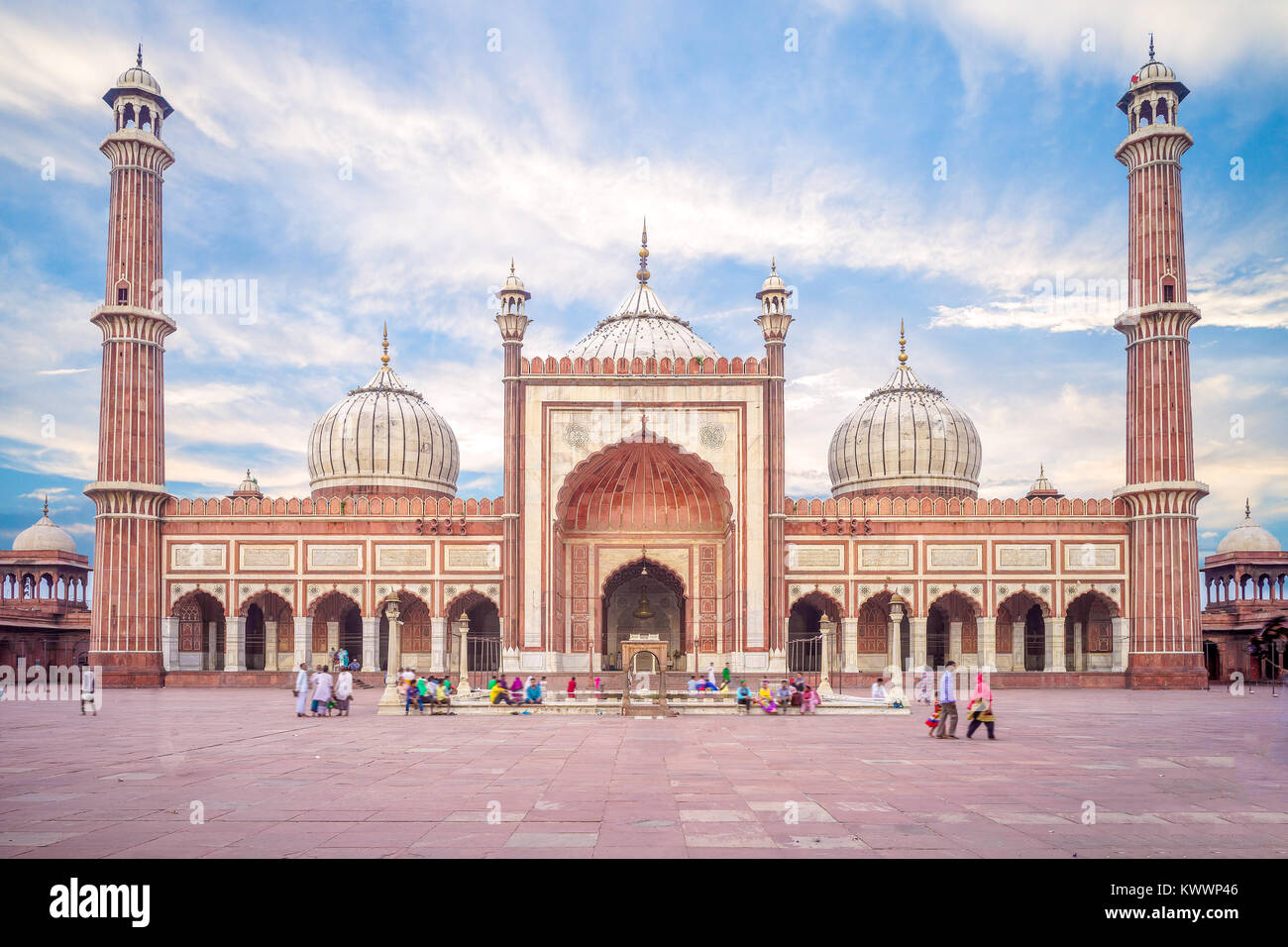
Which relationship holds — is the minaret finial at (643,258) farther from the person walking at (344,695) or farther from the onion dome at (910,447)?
the person walking at (344,695)

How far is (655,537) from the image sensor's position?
33500mm

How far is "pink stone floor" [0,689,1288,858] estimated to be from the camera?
20.5 ft

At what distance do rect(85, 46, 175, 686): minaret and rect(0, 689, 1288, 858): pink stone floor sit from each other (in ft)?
52.6

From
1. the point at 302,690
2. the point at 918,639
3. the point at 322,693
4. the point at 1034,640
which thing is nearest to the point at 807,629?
the point at 918,639

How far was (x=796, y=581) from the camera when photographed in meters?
31.9

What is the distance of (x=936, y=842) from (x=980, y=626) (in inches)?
1057

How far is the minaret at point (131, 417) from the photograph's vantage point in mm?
30688

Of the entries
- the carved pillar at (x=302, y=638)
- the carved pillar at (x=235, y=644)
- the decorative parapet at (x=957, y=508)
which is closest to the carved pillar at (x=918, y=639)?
the decorative parapet at (x=957, y=508)

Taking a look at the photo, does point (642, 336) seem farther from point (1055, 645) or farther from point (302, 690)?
point (302, 690)

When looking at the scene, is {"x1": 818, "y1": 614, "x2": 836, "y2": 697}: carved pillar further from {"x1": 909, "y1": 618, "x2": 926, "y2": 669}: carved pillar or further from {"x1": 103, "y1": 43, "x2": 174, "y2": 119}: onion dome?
{"x1": 103, "y1": 43, "x2": 174, "y2": 119}: onion dome

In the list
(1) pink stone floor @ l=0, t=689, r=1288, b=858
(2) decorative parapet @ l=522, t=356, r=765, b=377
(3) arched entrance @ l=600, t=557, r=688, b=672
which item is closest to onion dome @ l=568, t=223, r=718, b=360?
(2) decorative parapet @ l=522, t=356, r=765, b=377
